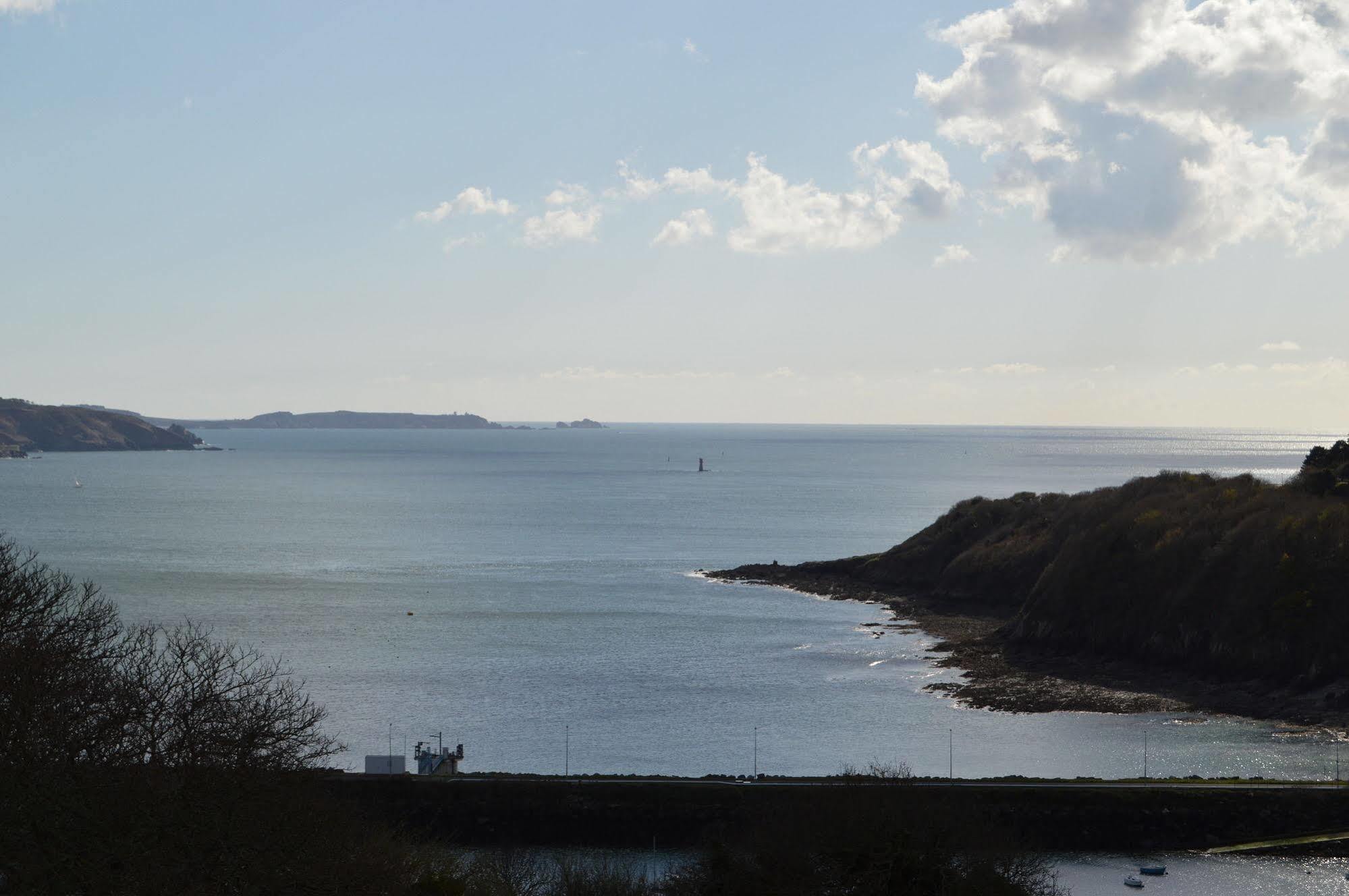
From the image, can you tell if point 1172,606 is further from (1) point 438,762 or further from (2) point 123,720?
(2) point 123,720

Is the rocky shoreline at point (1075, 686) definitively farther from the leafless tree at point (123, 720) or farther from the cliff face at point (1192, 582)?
the leafless tree at point (123, 720)

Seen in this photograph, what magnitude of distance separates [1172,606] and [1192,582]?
182 cm

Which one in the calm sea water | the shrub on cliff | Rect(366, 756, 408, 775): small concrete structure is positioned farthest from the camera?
the calm sea water

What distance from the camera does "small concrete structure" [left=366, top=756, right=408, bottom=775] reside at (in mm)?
48750

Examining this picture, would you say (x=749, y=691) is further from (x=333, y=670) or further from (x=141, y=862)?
(x=141, y=862)

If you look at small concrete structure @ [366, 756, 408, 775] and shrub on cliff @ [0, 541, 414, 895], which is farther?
small concrete structure @ [366, 756, 408, 775]

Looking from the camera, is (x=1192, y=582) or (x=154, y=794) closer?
(x=154, y=794)

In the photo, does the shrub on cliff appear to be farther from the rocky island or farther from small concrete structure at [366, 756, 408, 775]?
the rocky island

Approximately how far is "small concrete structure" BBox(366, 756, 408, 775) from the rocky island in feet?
102

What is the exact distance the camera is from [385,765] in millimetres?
48906

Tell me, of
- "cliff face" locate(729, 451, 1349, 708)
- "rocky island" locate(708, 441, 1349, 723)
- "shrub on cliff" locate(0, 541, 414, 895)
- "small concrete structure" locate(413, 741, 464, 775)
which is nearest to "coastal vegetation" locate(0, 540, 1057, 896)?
"shrub on cliff" locate(0, 541, 414, 895)

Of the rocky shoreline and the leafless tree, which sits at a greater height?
the leafless tree

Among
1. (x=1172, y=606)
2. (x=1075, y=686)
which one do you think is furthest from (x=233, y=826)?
(x=1172, y=606)

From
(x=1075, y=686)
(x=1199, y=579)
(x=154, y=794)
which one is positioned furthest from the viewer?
(x=1199, y=579)
